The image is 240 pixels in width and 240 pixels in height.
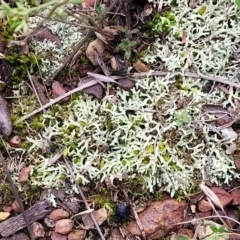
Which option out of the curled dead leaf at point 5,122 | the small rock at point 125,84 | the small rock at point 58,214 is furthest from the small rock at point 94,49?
the small rock at point 58,214

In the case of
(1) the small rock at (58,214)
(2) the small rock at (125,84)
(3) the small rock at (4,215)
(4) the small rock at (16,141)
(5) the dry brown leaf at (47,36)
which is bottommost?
(1) the small rock at (58,214)

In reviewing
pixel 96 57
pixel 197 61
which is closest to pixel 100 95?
pixel 96 57

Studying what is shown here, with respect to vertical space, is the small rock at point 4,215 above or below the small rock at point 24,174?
below

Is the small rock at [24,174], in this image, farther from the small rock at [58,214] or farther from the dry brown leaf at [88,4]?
the dry brown leaf at [88,4]

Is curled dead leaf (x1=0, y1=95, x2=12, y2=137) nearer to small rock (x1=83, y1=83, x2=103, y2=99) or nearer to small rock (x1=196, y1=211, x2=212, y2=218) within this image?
small rock (x1=83, y1=83, x2=103, y2=99)

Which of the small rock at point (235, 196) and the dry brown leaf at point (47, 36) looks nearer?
the small rock at point (235, 196)

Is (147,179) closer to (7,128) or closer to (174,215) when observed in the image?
(174,215)

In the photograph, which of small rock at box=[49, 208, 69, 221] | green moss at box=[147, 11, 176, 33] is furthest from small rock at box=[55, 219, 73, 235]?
green moss at box=[147, 11, 176, 33]
